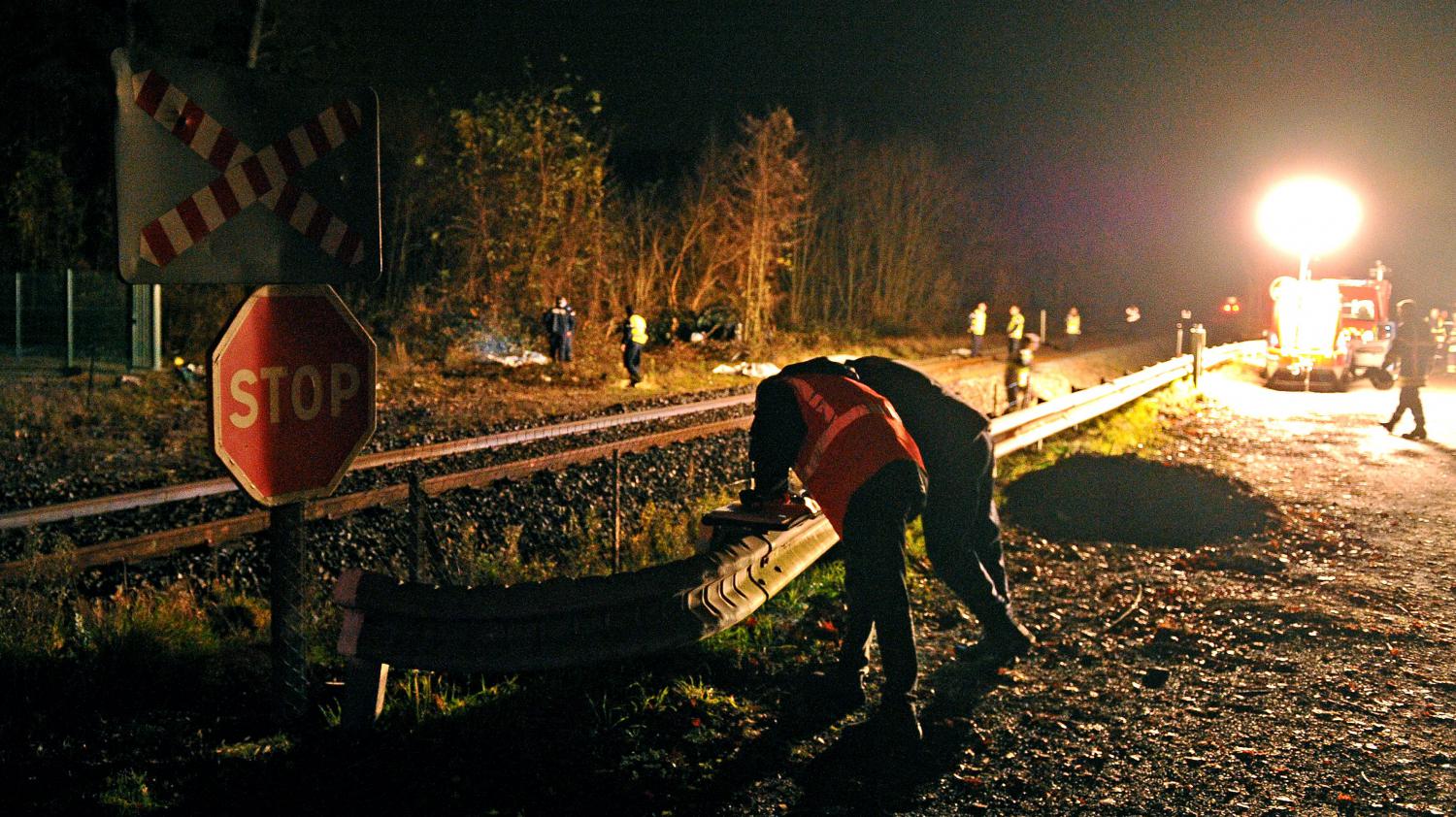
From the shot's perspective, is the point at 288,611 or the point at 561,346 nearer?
the point at 288,611

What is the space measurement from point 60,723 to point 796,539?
334cm

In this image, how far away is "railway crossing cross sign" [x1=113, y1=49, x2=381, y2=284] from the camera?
12.5 ft

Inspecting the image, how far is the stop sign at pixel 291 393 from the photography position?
3.96m

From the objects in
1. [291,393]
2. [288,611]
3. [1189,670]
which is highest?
[291,393]

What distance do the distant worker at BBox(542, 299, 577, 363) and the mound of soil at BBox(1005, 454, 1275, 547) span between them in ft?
47.6

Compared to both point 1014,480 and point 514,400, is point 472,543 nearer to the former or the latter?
point 1014,480

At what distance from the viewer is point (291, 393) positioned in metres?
4.16

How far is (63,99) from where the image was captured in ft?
91.5

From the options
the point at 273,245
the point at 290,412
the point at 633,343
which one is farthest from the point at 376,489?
the point at 633,343

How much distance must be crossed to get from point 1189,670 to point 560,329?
19.0 meters

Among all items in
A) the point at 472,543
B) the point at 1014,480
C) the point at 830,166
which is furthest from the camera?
the point at 830,166

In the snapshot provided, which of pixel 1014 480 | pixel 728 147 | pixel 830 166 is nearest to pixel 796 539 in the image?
pixel 1014 480

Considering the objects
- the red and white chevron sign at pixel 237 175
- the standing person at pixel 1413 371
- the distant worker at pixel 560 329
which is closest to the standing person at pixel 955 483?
the red and white chevron sign at pixel 237 175

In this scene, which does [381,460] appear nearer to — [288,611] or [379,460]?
[379,460]
